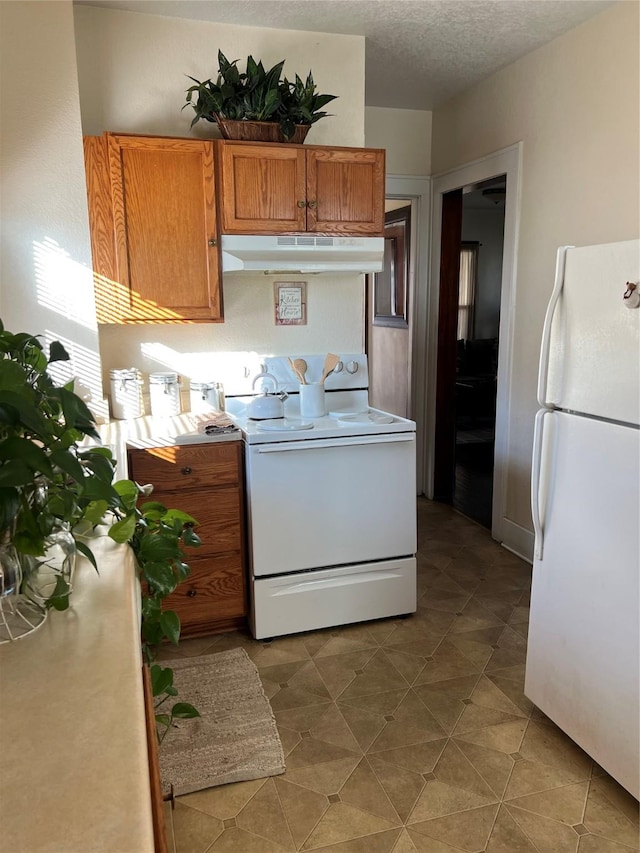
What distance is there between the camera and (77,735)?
78cm

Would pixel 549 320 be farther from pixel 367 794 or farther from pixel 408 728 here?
pixel 367 794

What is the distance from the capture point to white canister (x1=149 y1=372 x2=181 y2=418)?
296 centimetres

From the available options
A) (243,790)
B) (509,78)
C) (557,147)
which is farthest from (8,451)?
(509,78)

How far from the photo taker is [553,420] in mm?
2006

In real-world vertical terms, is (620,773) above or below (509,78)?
below

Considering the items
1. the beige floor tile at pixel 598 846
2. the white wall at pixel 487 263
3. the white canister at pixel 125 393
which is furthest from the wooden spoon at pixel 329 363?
the white wall at pixel 487 263

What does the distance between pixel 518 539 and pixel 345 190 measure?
2155 millimetres

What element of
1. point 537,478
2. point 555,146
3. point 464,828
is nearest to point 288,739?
point 464,828

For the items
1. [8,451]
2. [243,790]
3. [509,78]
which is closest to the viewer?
[8,451]

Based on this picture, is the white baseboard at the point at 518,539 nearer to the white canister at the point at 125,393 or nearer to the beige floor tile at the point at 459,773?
the beige floor tile at the point at 459,773

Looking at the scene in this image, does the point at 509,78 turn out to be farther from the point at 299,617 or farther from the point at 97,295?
the point at 299,617

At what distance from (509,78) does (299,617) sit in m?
3.04

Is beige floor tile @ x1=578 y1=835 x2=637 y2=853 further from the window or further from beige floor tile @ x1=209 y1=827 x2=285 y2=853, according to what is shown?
the window

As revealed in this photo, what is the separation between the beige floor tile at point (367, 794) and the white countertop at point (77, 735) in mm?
1192
